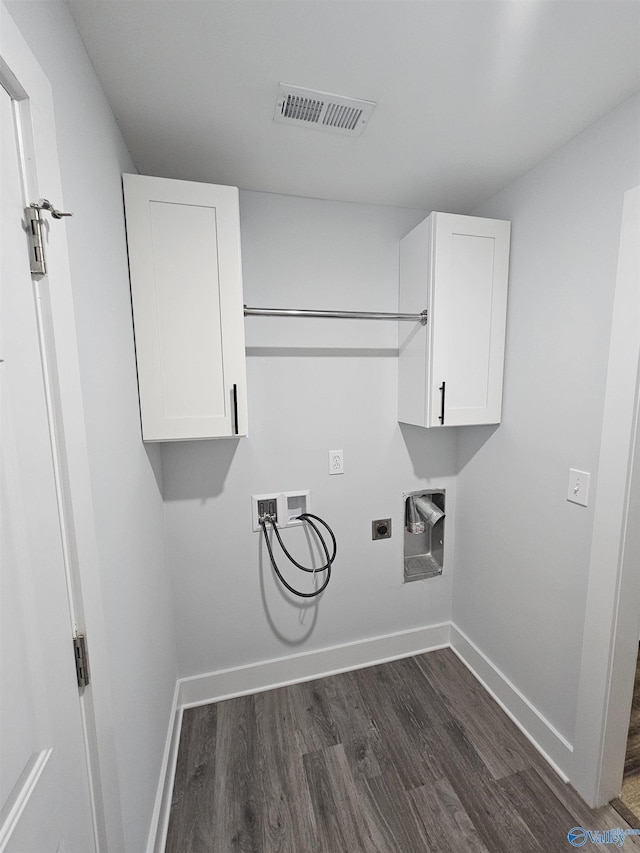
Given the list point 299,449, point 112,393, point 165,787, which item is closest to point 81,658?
point 112,393

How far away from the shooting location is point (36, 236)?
632mm

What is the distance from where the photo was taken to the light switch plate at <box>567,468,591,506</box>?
1.33 meters

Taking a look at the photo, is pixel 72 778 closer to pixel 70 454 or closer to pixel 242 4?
pixel 70 454

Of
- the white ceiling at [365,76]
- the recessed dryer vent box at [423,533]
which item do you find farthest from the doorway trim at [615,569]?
the recessed dryer vent box at [423,533]

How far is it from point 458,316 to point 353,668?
1924 millimetres

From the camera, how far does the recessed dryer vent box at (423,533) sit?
2.02m

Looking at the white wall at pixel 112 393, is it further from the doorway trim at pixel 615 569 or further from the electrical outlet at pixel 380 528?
the doorway trim at pixel 615 569

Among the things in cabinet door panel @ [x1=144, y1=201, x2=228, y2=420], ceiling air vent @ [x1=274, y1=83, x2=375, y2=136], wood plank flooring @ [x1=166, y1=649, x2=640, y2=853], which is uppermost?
ceiling air vent @ [x1=274, y1=83, x2=375, y2=136]

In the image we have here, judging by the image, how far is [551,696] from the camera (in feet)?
4.94

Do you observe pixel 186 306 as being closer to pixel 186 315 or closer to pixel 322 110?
pixel 186 315

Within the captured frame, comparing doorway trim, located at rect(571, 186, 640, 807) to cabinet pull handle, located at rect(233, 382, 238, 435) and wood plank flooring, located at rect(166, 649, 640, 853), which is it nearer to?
wood plank flooring, located at rect(166, 649, 640, 853)

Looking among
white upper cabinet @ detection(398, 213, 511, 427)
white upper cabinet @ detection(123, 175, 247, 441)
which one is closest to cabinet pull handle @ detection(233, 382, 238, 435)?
white upper cabinet @ detection(123, 175, 247, 441)

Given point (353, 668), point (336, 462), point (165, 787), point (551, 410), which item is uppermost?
point (551, 410)

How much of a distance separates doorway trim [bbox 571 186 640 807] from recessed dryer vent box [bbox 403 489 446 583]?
80cm
